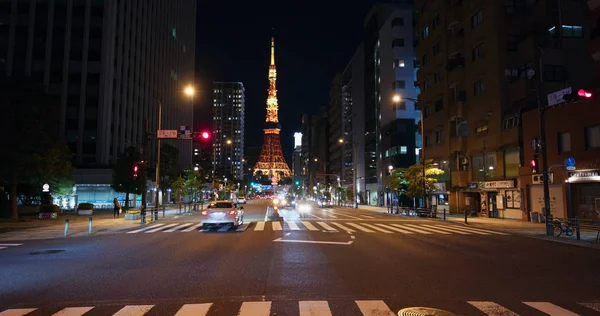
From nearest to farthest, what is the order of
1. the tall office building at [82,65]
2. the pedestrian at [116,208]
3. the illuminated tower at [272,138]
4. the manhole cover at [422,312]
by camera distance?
the manhole cover at [422,312], the pedestrian at [116,208], the tall office building at [82,65], the illuminated tower at [272,138]

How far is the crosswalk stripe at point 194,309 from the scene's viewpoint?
712 cm

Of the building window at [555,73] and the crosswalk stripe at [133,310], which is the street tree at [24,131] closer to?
the crosswalk stripe at [133,310]

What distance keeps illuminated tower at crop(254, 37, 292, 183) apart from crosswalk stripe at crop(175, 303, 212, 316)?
16806 centimetres

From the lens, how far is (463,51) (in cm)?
4231

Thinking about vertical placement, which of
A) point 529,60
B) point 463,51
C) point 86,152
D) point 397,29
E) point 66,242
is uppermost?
point 397,29

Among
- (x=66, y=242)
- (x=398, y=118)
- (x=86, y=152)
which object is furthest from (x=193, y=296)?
(x=398, y=118)

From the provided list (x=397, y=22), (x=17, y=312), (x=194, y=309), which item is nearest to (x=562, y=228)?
(x=194, y=309)

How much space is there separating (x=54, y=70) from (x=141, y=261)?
54003 millimetres

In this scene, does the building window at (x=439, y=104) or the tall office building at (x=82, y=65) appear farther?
the tall office building at (x=82, y=65)

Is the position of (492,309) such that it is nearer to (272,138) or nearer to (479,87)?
(479,87)

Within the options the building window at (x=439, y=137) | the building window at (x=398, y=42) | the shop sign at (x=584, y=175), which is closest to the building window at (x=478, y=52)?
the building window at (x=439, y=137)

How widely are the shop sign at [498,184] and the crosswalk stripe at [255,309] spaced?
104ft

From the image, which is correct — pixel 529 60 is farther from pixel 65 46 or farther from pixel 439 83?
pixel 65 46

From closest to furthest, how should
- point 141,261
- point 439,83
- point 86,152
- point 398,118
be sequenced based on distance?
point 141,261
point 439,83
point 86,152
point 398,118
